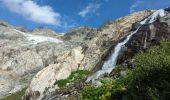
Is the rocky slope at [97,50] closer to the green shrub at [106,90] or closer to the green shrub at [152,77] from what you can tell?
the green shrub at [106,90]

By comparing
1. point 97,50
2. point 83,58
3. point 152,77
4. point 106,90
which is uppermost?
point 97,50

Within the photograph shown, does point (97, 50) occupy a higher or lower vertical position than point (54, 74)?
higher

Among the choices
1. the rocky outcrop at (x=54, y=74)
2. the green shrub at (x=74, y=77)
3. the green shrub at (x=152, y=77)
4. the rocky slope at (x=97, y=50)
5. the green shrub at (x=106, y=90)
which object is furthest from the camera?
the rocky outcrop at (x=54, y=74)

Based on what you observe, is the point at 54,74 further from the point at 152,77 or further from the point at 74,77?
the point at 152,77

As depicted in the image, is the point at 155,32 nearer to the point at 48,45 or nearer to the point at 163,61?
the point at 163,61

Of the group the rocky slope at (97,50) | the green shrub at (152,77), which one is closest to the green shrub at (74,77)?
the rocky slope at (97,50)

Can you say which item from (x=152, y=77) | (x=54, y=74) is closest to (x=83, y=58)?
(x=54, y=74)

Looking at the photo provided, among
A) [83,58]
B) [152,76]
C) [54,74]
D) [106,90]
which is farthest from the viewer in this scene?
[83,58]

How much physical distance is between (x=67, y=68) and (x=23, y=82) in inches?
4025

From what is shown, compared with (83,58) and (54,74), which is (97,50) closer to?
(83,58)

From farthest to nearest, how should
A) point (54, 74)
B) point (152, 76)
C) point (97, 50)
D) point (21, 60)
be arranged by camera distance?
point (21, 60), point (97, 50), point (54, 74), point (152, 76)

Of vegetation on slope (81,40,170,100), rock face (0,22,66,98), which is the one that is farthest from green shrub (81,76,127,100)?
rock face (0,22,66,98)

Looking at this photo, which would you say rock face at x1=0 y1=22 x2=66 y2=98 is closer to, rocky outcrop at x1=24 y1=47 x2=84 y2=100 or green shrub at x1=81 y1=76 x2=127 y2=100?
rocky outcrop at x1=24 y1=47 x2=84 y2=100

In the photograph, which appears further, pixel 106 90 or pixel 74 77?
pixel 74 77
